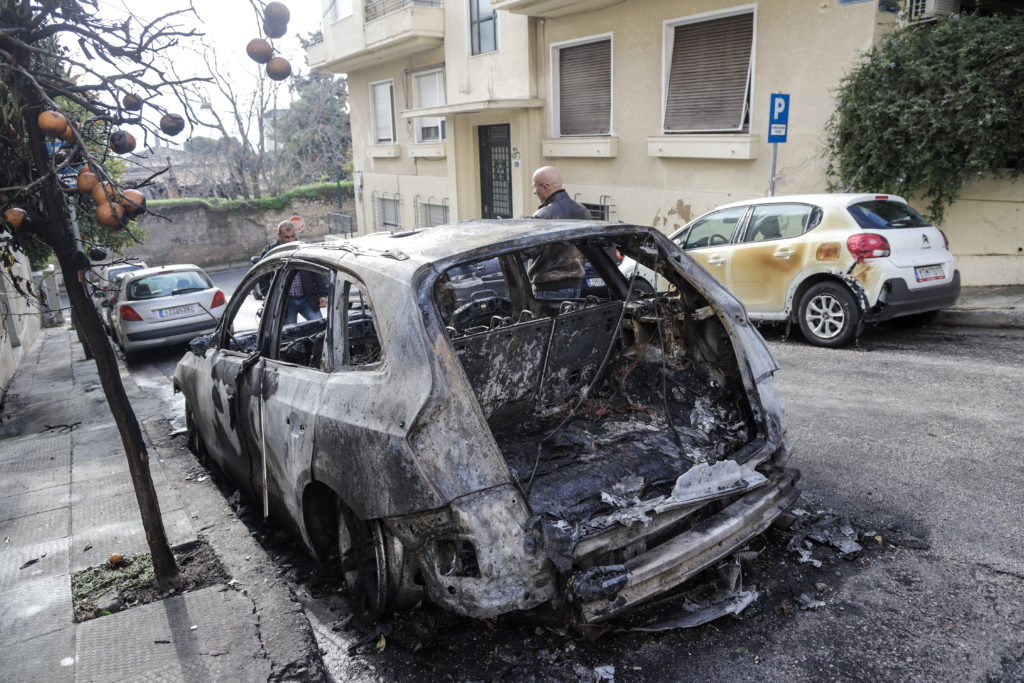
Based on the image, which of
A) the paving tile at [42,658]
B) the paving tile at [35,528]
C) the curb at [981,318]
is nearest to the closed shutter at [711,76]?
the curb at [981,318]

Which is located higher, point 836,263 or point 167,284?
point 836,263

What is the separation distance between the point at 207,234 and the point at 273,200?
3.26m

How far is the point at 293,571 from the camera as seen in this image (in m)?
4.26

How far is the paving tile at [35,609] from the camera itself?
11.9ft

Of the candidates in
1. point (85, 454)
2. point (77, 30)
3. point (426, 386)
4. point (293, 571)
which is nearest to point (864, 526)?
point (426, 386)

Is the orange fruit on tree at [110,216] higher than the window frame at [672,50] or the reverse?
the reverse

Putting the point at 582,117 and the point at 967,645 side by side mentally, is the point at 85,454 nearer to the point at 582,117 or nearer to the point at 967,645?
the point at 967,645

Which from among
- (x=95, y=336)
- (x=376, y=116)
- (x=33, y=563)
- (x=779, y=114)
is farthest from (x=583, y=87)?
(x=33, y=563)

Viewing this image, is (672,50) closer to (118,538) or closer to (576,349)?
(576,349)

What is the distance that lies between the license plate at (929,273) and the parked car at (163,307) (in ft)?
31.8


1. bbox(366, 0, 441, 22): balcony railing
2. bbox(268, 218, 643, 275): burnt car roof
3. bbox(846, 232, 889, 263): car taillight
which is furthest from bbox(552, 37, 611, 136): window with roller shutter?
bbox(268, 218, 643, 275): burnt car roof

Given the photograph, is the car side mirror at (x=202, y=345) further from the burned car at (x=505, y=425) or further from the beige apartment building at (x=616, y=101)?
the beige apartment building at (x=616, y=101)

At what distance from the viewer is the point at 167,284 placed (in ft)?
40.6

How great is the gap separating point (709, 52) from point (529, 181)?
5.49m
